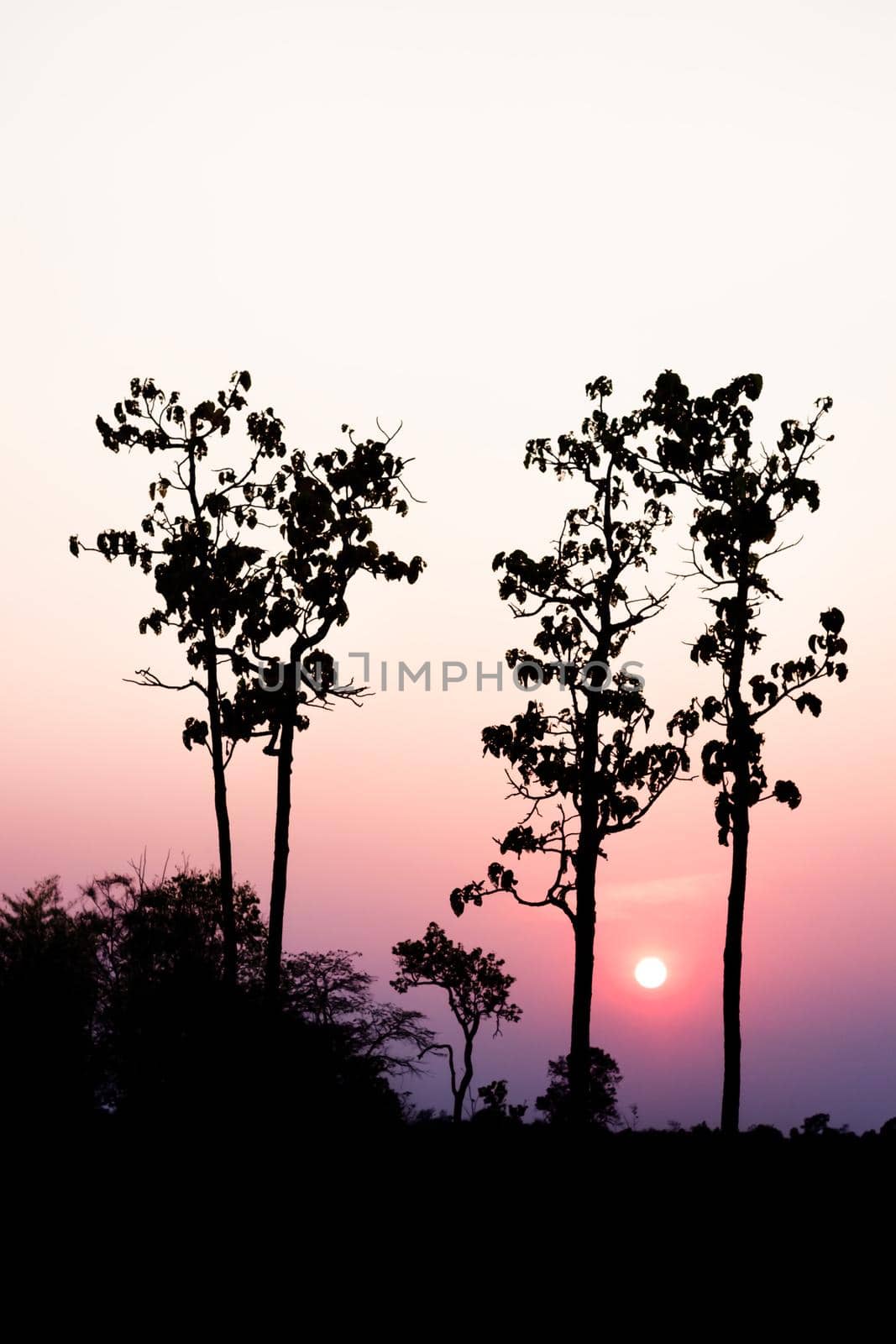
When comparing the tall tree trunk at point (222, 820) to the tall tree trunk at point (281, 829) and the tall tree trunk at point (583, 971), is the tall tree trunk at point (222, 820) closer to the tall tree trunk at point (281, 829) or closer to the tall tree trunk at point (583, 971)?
the tall tree trunk at point (281, 829)

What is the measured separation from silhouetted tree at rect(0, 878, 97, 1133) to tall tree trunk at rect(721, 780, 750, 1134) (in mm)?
12054

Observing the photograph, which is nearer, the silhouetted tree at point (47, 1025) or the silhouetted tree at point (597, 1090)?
the silhouetted tree at point (47, 1025)

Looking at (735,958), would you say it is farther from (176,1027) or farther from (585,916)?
(176,1027)

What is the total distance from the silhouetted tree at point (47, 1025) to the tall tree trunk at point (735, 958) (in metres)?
12.1

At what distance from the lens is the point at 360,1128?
24469mm

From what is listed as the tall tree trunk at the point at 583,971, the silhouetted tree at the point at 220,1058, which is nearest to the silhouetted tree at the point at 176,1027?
the silhouetted tree at the point at 220,1058

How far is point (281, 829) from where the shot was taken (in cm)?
2998

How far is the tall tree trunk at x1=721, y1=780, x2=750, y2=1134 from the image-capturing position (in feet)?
83.7

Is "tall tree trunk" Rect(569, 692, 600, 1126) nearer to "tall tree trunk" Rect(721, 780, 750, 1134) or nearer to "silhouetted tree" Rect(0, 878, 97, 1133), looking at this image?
"tall tree trunk" Rect(721, 780, 750, 1134)

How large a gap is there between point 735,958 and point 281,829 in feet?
33.4

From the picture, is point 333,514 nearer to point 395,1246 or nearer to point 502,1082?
point 395,1246

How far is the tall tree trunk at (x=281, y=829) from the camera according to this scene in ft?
94.4

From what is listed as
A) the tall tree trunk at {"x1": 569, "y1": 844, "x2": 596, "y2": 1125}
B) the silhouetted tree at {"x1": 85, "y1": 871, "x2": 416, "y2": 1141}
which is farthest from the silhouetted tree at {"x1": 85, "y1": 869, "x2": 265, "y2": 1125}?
the tall tree trunk at {"x1": 569, "y1": 844, "x2": 596, "y2": 1125}

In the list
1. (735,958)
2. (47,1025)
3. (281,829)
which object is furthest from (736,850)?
(47,1025)
